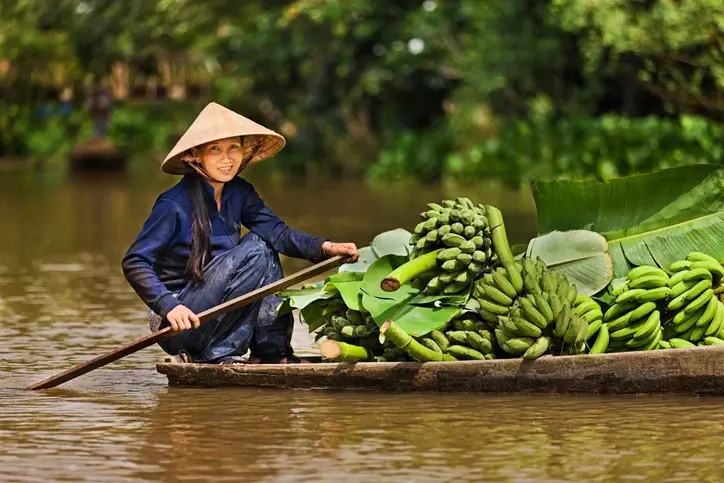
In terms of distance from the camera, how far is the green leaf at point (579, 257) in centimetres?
818

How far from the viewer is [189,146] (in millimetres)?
8148

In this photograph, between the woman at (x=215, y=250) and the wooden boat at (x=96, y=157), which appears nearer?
the woman at (x=215, y=250)

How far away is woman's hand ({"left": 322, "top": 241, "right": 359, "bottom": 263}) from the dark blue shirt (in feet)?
0.14

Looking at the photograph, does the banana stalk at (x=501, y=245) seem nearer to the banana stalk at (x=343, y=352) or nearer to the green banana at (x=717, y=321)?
the banana stalk at (x=343, y=352)

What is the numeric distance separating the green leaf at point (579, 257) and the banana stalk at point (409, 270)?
0.48m

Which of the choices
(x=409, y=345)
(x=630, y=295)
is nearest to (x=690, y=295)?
(x=630, y=295)

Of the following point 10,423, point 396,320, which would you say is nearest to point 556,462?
point 396,320

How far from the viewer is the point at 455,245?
8.06 m

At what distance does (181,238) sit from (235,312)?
0.43 meters

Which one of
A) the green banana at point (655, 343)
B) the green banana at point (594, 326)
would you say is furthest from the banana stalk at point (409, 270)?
Result: the green banana at point (655, 343)

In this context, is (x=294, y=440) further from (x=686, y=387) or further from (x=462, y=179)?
(x=462, y=179)

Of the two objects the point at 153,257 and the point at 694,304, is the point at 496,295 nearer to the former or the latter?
the point at 694,304

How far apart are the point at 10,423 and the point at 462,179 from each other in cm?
2467

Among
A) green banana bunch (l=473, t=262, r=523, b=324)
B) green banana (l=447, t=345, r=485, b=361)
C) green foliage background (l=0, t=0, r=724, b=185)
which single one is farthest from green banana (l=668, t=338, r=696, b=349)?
green foliage background (l=0, t=0, r=724, b=185)
